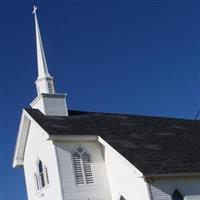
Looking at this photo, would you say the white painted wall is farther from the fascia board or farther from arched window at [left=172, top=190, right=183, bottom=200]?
arched window at [left=172, top=190, right=183, bottom=200]

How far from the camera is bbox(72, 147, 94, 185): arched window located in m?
31.2

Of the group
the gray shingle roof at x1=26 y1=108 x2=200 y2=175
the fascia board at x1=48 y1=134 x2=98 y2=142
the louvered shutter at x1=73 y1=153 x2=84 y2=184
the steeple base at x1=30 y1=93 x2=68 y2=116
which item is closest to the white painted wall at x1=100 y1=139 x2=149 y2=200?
the gray shingle roof at x1=26 y1=108 x2=200 y2=175

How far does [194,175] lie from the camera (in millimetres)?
29672

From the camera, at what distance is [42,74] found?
36344 millimetres

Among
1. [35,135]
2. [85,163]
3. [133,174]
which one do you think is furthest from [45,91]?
[133,174]

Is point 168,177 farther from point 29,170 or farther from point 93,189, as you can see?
point 29,170

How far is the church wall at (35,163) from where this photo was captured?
31.0m

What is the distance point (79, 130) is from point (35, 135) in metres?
3.00

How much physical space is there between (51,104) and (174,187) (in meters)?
9.60

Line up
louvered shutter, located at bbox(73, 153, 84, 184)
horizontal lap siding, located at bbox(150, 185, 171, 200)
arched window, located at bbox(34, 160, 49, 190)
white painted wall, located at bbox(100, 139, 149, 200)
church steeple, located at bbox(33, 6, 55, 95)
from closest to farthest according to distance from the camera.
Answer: horizontal lap siding, located at bbox(150, 185, 171, 200)
white painted wall, located at bbox(100, 139, 149, 200)
louvered shutter, located at bbox(73, 153, 84, 184)
arched window, located at bbox(34, 160, 49, 190)
church steeple, located at bbox(33, 6, 55, 95)

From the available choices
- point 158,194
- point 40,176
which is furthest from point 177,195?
point 40,176

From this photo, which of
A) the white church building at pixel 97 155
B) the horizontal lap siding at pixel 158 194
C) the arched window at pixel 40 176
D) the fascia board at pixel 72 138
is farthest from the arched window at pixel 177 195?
the arched window at pixel 40 176

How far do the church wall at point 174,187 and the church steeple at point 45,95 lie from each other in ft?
28.9

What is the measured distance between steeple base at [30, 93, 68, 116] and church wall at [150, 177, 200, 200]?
8.80 metres
